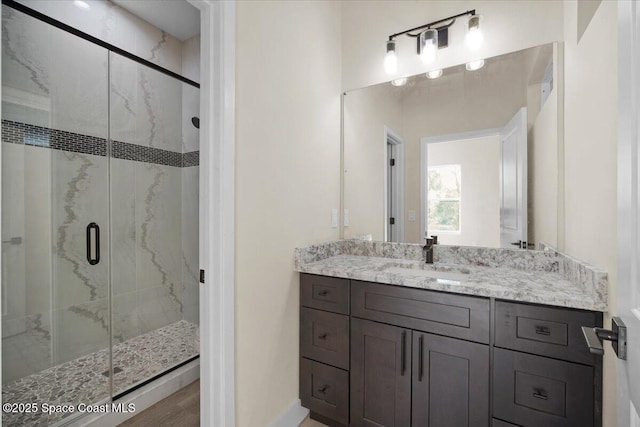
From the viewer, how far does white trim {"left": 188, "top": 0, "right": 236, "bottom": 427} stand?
1.34m

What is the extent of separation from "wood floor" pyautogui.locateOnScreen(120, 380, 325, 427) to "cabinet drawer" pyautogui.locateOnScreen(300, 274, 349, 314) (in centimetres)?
71

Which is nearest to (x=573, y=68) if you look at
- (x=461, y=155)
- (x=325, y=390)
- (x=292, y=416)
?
(x=461, y=155)

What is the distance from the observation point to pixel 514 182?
69.6 inches

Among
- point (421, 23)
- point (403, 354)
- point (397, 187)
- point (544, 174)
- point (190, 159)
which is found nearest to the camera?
point (403, 354)

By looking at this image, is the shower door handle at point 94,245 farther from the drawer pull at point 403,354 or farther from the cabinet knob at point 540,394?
the cabinet knob at point 540,394

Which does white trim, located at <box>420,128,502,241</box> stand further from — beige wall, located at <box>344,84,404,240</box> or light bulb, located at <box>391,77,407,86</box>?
light bulb, located at <box>391,77,407,86</box>

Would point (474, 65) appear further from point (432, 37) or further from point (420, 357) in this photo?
point (420, 357)

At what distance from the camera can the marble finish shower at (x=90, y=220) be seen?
1861mm

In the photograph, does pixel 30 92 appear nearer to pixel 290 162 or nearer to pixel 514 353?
pixel 290 162

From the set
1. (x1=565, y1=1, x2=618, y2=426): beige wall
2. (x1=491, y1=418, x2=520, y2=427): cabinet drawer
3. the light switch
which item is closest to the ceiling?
the light switch

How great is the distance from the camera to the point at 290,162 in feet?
5.80

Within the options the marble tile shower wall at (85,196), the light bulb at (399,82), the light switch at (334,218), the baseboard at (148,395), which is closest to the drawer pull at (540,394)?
the light switch at (334,218)

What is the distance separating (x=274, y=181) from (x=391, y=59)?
3.98 feet

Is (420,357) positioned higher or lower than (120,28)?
lower
